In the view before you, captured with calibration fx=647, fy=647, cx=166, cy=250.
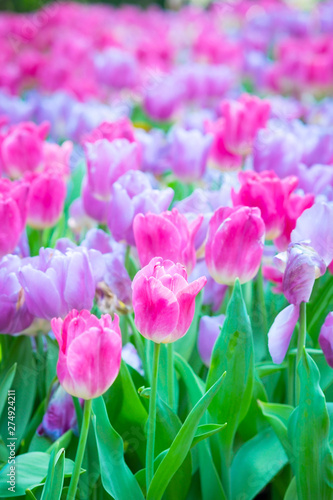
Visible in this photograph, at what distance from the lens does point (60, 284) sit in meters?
0.77

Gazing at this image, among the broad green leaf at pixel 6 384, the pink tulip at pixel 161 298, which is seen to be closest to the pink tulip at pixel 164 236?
the pink tulip at pixel 161 298

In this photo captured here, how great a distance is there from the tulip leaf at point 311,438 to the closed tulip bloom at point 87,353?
21 centimetres

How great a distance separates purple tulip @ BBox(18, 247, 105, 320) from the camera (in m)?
0.75

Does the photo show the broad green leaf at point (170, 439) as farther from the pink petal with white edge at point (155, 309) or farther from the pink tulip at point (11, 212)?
the pink tulip at point (11, 212)

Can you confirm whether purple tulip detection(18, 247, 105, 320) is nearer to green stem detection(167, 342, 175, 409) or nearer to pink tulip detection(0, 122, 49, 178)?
green stem detection(167, 342, 175, 409)

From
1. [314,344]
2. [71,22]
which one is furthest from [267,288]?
[71,22]

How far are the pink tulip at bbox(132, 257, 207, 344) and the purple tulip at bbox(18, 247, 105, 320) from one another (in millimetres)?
120

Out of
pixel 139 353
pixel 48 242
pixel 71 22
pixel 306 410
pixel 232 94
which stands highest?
pixel 306 410

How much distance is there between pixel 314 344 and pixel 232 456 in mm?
198

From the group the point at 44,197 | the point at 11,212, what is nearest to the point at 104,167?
the point at 44,197

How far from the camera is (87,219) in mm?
1188

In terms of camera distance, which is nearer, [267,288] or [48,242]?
[267,288]

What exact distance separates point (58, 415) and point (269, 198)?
39 cm

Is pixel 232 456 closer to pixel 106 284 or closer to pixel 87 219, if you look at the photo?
pixel 106 284
